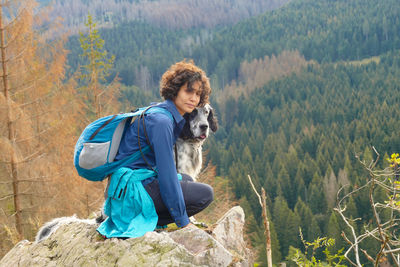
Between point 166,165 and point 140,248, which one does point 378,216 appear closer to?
point 166,165

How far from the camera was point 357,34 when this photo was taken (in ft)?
423

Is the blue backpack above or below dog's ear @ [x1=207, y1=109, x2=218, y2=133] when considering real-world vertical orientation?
above

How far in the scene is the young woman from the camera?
3.83 metres

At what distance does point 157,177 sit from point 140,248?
673 mm

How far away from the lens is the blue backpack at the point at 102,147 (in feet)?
12.9

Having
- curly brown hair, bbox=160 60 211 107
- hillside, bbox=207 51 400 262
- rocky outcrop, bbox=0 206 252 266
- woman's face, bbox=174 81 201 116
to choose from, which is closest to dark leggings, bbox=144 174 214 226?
rocky outcrop, bbox=0 206 252 266

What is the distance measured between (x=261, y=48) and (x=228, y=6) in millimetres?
62621

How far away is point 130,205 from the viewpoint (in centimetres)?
403

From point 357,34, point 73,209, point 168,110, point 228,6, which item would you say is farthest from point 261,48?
point 168,110

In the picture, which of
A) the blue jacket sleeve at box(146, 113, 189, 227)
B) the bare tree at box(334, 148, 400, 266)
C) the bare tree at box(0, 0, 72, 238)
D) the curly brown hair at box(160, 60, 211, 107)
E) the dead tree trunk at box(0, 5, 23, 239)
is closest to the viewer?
the bare tree at box(334, 148, 400, 266)

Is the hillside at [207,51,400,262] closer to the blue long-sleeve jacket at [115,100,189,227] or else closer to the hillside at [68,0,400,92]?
the hillside at [68,0,400,92]

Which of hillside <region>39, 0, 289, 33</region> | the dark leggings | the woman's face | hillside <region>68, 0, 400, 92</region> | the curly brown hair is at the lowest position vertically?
hillside <region>68, 0, 400, 92</region>

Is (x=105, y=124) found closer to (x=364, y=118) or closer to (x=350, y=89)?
(x=364, y=118)

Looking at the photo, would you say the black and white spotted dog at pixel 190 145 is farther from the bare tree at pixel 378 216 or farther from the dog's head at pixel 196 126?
the bare tree at pixel 378 216
